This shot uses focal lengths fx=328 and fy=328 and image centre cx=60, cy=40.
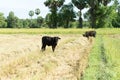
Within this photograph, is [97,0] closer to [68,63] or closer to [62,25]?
[62,25]

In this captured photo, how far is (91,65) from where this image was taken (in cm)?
1487

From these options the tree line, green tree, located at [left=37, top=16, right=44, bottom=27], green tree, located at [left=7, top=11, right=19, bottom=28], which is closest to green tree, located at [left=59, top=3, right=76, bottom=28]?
the tree line

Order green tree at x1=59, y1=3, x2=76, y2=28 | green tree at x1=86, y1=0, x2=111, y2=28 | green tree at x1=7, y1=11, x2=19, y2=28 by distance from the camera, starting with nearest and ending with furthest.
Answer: green tree at x1=86, y1=0, x2=111, y2=28, green tree at x1=59, y1=3, x2=76, y2=28, green tree at x1=7, y1=11, x2=19, y2=28

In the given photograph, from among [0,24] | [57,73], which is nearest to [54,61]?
[57,73]

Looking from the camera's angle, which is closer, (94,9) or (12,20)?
(94,9)

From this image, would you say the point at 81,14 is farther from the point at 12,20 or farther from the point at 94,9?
the point at 12,20

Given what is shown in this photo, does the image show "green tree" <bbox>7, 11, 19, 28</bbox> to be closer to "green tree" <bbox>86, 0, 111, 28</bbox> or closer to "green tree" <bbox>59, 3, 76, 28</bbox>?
"green tree" <bbox>59, 3, 76, 28</bbox>

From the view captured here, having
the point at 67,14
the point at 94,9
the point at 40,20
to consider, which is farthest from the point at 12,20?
the point at 94,9

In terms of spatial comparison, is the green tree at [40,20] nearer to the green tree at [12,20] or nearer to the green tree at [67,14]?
the green tree at [12,20]

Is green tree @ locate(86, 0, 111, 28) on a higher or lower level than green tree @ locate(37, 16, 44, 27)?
higher

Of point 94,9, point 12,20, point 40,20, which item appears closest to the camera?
point 94,9

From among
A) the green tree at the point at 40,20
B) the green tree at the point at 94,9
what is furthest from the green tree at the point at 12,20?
the green tree at the point at 94,9

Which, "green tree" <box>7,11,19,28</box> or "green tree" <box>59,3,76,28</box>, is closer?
"green tree" <box>59,3,76,28</box>

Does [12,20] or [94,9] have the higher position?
[94,9]
